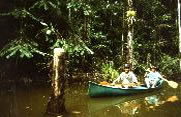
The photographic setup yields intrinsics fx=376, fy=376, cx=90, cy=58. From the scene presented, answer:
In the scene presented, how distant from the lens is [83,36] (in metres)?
20.1

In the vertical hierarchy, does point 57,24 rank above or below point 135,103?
above

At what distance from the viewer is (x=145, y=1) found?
24.5 m

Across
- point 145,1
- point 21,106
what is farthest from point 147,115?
point 145,1

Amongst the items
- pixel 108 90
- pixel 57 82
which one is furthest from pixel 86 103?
pixel 57 82

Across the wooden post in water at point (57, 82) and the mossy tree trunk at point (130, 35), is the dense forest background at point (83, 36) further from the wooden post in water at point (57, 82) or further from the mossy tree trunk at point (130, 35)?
the wooden post in water at point (57, 82)

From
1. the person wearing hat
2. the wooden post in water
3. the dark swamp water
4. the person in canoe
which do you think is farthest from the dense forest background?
the wooden post in water

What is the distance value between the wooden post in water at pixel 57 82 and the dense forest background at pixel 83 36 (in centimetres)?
419

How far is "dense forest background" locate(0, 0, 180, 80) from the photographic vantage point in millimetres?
17203

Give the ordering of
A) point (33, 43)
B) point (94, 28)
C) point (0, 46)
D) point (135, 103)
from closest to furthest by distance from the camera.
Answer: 1. point (135, 103)
2. point (33, 43)
3. point (0, 46)
4. point (94, 28)

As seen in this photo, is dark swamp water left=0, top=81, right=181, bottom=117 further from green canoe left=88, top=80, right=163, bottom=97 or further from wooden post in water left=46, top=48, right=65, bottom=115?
wooden post in water left=46, top=48, right=65, bottom=115

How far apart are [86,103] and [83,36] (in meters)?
6.32

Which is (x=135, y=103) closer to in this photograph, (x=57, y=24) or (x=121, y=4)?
(x=57, y=24)

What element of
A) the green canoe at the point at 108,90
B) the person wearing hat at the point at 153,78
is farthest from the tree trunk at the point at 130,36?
the green canoe at the point at 108,90

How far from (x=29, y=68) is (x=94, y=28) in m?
4.92
